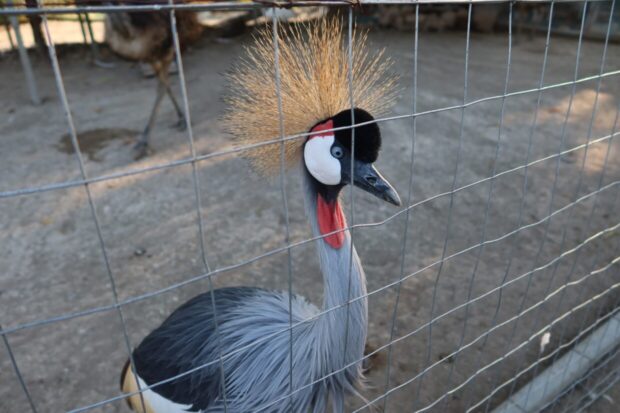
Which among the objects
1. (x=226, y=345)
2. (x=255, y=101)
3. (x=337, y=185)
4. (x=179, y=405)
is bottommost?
(x=179, y=405)

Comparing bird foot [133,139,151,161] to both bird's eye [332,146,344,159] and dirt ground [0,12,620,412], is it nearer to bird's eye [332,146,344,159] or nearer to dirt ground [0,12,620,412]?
dirt ground [0,12,620,412]

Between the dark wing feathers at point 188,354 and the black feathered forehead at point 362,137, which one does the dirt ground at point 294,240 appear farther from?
the dark wing feathers at point 188,354

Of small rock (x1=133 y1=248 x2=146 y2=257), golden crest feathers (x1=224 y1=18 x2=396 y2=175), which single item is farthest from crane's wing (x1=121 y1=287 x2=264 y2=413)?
small rock (x1=133 y1=248 x2=146 y2=257)

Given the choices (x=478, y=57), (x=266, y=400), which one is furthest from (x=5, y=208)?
(x=478, y=57)

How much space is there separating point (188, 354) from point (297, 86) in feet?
2.12

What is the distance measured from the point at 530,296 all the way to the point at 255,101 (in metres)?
1.36

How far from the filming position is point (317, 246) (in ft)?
3.19

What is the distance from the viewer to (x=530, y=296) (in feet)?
5.81

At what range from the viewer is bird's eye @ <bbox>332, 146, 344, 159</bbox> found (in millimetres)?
906

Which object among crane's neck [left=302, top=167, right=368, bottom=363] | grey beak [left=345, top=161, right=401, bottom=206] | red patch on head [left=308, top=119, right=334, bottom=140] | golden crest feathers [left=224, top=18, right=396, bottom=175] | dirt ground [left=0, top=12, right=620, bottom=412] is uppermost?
golden crest feathers [left=224, top=18, right=396, bottom=175]

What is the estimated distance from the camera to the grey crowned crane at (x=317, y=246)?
0.88 meters

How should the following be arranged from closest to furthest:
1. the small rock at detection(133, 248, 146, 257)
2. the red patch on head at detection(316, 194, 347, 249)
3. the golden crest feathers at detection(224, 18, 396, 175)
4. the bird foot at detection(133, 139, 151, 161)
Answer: the golden crest feathers at detection(224, 18, 396, 175), the red patch on head at detection(316, 194, 347, 249), the small rock at detection(133, 248, 146, 257), the bird foot at detection(133, 139, 151, 161)

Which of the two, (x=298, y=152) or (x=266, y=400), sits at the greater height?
(x=298, y=152)

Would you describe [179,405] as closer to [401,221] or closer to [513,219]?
[401,221]
